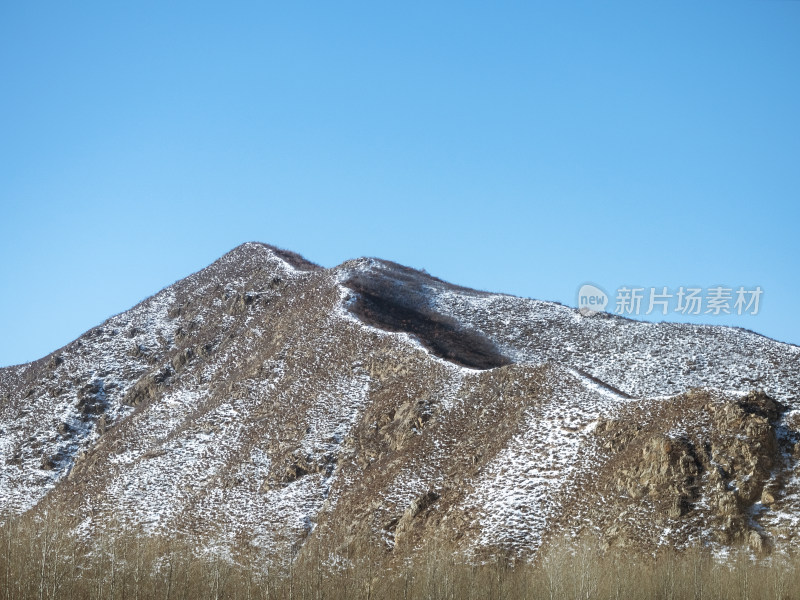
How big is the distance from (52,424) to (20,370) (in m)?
13.6

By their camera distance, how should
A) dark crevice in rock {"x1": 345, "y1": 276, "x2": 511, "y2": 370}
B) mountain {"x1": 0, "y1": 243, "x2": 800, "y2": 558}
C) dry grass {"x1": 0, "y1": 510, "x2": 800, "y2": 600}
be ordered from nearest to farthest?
dry grass {"x1": 0, "y1": 510, "x2": 800, "y2": 600}, mountain {"x1": 0, "y1": 243, "x2": 800, "y2": 558}, dark crevice in rock {"x1": 345, "y1": 276, "x2": 511, "y2": 370}

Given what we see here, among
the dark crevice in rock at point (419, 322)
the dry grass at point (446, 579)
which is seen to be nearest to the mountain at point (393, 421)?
the dark crevice in rock at point (419, 322)

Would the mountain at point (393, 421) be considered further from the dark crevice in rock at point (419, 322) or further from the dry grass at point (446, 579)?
the dry grass at point (446, 579)

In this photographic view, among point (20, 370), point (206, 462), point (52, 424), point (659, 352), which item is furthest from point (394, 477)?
point (20, 370)

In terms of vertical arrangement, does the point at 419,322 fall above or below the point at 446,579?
above

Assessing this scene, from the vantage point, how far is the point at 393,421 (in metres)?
42.0

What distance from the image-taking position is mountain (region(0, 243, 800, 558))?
32.3 metres

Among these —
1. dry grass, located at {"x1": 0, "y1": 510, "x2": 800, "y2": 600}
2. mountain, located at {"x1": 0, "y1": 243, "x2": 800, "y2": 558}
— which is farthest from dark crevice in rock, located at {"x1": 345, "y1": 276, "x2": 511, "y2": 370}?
dry grass, located at {"x1": 0, "y1": 510, "x2": 800, "y2": 600}

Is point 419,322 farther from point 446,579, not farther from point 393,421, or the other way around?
point 446,579

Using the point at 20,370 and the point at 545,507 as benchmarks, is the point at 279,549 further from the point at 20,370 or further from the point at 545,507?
the point at 20,370

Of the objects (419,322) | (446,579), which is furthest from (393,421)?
(446,579)

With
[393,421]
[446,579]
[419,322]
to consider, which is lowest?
[446,579]

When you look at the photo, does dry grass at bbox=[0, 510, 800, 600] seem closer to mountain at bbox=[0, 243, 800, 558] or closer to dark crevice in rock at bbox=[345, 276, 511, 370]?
mountain at bbox=[0, 243, 800, 558]

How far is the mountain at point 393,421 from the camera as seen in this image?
32312mm
